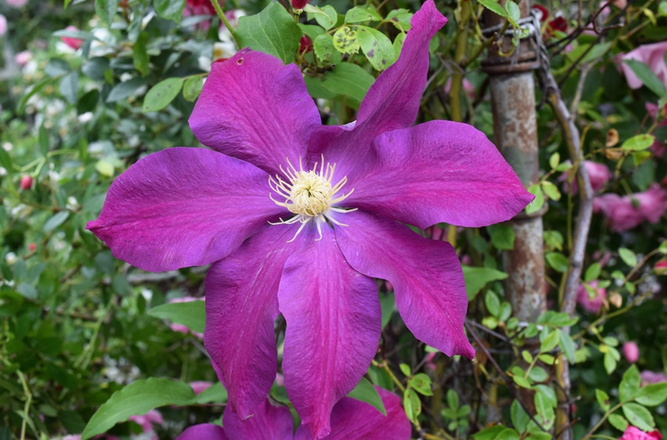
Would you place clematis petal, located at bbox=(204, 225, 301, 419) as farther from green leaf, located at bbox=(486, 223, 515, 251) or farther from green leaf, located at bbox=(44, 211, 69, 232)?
green leaf, located at bbox=(44, 211, 69, 232)

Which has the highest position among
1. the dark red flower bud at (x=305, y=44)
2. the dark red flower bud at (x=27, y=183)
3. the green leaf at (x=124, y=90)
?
the dark red flower bud at (x=305, y=44)

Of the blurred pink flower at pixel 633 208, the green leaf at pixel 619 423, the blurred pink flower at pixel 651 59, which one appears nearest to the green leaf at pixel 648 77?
the blurred pink flower at pixel 651 59

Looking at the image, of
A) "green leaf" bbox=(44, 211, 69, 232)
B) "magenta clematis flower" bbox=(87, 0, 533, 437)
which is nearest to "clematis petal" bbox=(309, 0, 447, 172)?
"magenta clematis flower" bbox=(87, 0, 533, 437)

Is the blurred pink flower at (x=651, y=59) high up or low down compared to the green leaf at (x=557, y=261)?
up

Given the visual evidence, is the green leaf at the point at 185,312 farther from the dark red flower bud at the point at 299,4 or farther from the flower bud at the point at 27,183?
the flower bud at the point at 27,183

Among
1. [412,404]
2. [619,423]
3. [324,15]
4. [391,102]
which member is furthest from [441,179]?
A: [619,423]

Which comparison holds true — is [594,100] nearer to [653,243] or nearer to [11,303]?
[653,243]
